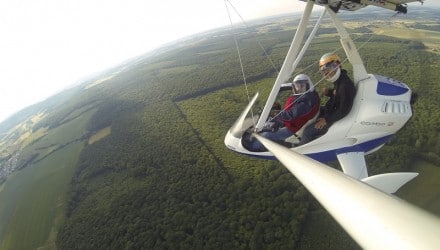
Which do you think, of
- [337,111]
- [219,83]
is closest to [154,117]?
[219,83]

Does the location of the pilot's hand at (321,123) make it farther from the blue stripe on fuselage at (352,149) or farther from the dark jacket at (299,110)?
the blue stripe on fuselage at (352,149)

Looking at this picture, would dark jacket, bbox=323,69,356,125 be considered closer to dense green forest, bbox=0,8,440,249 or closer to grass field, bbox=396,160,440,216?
dense green forest, bbox=0,8,440,249

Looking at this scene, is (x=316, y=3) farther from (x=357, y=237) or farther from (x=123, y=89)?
(x=123, y=89)

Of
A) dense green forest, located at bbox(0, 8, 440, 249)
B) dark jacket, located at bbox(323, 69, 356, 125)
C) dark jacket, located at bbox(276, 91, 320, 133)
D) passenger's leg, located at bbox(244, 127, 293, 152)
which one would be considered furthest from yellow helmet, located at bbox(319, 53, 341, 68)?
dense green forest, located at bbox(0, 8, 440, 249)

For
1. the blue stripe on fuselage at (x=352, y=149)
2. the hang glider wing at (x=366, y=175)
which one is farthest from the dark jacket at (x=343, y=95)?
the hang glider wing at (x=366, y=175)

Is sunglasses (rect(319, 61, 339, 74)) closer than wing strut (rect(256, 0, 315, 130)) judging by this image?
No

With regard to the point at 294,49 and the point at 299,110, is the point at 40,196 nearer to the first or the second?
the point at 299,110

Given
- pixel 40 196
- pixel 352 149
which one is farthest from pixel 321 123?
pixel 40 196
